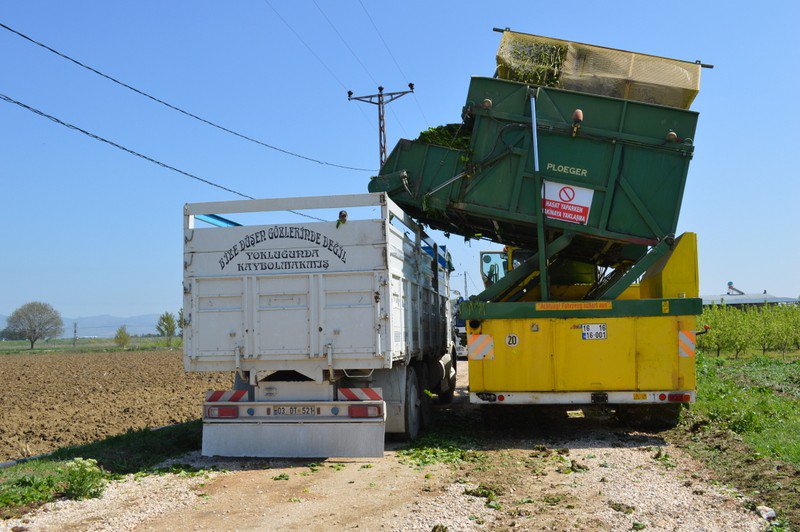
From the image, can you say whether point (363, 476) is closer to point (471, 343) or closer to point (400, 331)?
point (400, 331)

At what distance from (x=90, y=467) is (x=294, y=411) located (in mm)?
2382

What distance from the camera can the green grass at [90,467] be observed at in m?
6.86

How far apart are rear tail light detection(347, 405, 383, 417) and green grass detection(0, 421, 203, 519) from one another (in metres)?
1.76

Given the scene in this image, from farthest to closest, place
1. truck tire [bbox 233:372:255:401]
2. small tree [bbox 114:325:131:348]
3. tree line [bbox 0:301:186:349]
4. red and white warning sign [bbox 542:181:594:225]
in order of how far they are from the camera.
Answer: tree line [bbox 0:301:186:349] → small tree [bbox 114:325:131:348] → red and white warning sign [bbox 542:181:594:225] → truck tire [bbox 233:372:255:401]

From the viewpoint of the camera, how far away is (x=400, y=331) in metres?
9.40

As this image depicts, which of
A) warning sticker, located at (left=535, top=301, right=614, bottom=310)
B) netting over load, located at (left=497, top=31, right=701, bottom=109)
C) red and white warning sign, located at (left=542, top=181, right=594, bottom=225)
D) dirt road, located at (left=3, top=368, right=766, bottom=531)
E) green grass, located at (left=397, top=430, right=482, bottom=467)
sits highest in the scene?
netting over load, located at (left=497, top=31, right=701, bottom=109)

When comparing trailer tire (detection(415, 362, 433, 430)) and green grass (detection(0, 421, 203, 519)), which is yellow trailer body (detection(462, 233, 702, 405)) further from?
green grass (detection(0, 421, 203, 519))

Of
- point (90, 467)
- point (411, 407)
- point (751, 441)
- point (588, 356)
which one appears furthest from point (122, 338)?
point (751, 441)

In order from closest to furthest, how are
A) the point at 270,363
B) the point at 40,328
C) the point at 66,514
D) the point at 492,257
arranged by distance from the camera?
the point at 66,514 < the point at 270,363 < the point at 492,257 < the point at 40,328

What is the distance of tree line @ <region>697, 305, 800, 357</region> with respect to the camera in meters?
36.3

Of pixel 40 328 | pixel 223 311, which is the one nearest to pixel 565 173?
pixel 223 311

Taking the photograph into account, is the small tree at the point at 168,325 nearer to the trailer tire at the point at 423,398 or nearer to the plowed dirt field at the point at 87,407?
the plowed dirt field at the point at 87,407

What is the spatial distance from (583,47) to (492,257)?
6240 mm

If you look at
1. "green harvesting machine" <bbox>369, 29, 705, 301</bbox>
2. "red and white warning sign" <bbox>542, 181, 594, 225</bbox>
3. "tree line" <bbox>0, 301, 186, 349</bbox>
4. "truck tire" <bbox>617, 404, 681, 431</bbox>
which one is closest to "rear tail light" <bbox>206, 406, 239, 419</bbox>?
"green harvesting machine" <bbox>369, 29, 705, 301</bbox>
